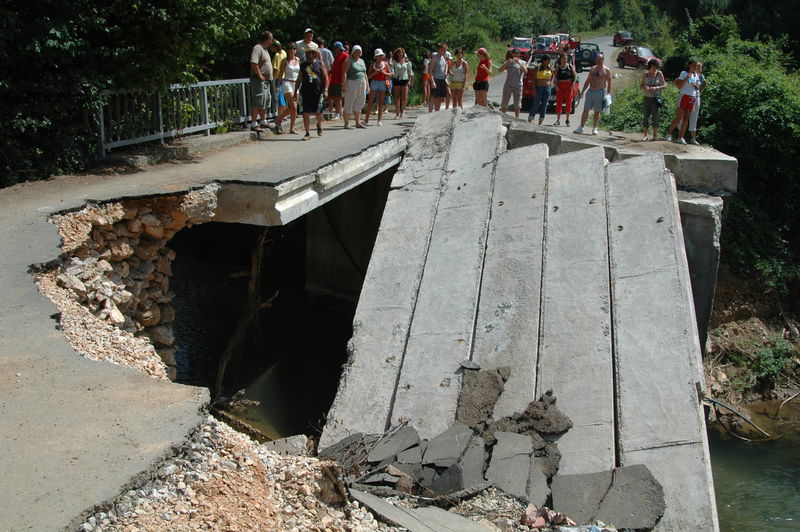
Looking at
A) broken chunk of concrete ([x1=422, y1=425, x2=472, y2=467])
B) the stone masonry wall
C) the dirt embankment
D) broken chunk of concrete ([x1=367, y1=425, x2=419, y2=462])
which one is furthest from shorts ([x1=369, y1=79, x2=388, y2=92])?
broken chunk of concrete ([x1=422, y1=425, x2=472, y2=467])

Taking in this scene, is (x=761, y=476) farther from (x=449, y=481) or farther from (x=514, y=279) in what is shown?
(x=449, y=481)

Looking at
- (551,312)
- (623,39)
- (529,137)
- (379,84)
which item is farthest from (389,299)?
(623,39)

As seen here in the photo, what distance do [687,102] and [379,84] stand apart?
6029mm

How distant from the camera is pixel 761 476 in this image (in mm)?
11484

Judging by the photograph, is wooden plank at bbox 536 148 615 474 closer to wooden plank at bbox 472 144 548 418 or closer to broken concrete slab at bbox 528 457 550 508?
wooden plank at bbox 472 144 548 418

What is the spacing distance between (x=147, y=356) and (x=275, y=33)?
664 inches

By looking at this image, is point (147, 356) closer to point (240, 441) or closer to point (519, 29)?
point (240, 441)

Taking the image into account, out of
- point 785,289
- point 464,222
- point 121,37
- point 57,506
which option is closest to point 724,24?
point 785,289

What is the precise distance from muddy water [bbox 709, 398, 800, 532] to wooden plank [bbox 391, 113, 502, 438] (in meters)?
4.89

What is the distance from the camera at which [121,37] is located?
10320mm

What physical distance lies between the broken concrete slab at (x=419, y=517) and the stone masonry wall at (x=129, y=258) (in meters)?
3.64

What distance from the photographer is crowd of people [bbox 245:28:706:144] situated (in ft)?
42.9

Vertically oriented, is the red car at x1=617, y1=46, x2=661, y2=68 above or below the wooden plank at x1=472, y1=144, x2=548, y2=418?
above

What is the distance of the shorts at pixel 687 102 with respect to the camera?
546 inches
